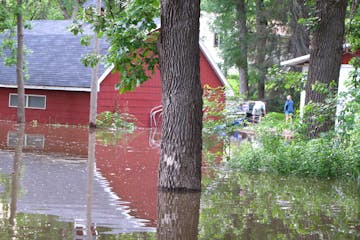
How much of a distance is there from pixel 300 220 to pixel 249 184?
4.27 meters

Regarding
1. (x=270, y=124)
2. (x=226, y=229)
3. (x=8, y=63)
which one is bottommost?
(x=226, y=229)

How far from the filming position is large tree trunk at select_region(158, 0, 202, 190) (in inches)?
512

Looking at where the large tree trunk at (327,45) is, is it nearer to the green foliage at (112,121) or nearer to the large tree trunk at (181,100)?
the large tree trunk at (181,100)

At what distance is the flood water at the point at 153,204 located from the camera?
960 cm

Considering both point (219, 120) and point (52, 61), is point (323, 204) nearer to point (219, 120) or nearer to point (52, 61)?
point (219, 120)

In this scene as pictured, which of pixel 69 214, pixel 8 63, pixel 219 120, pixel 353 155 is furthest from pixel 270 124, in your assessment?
pixel 8 63

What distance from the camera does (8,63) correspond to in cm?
3797

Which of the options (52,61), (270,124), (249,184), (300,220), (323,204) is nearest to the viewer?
(300,220)

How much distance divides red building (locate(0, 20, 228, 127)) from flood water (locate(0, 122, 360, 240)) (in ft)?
67.6

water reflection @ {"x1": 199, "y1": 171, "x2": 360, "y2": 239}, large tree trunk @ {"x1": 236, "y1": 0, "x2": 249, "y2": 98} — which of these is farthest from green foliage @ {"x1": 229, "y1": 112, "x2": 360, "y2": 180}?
large tree trunk @ {"x1": 236, "y1": 0, "x2": 249, "y2": 98}

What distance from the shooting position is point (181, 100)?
42.7ft

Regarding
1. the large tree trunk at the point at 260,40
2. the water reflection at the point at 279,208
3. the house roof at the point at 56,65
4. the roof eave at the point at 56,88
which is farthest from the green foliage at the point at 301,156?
the large tree trunk at the point at 260,40

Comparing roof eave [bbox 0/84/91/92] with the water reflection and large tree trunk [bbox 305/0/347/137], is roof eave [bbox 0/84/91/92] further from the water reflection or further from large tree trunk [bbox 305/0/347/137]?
the water reflection

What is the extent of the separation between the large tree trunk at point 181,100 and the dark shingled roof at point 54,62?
2631 cm
